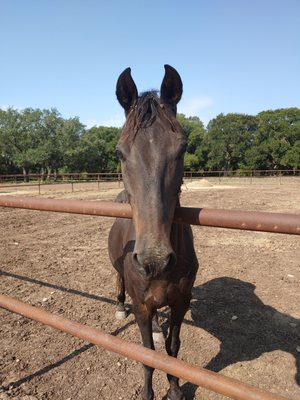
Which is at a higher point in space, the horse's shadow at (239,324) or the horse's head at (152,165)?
the horse's head at (152,165)

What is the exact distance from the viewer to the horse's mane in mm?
1778

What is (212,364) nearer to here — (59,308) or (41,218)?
(59,308)

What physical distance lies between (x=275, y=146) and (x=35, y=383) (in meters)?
57.1

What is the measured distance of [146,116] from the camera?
180cm

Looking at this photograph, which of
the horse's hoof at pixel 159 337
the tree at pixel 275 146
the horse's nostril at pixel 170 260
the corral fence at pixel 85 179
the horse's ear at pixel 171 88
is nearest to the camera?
the horse's nostril at pixel 170 260

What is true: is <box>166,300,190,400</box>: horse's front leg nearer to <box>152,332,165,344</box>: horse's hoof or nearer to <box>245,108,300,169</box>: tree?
<box>152,332,165,344</box>: horse's hoof

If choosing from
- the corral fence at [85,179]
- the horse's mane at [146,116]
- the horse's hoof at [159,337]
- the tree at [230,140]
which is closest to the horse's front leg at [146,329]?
the horse's hoof at [159,337]

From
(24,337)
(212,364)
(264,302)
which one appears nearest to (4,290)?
(24,337)

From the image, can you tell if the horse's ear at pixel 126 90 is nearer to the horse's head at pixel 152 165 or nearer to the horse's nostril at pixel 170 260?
the horse's head at pixel 152 165

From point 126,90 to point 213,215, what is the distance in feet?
3.38

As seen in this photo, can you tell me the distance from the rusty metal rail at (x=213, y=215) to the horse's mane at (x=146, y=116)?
0.43 metres

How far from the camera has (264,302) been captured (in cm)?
449

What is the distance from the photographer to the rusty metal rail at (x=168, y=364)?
4.20ft

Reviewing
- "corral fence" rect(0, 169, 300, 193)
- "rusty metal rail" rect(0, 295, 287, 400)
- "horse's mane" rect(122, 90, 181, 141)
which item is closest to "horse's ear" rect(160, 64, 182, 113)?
"horse's mane" rect(122, 90, 181, 141)
